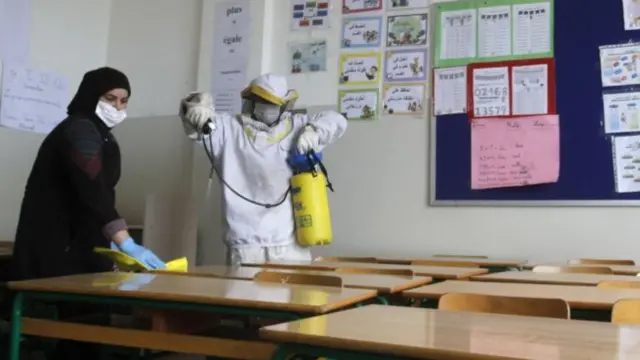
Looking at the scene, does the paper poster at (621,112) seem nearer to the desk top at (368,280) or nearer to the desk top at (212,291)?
the desk top at (368,280)

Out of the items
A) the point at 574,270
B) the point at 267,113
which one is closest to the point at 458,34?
the point at 267,113

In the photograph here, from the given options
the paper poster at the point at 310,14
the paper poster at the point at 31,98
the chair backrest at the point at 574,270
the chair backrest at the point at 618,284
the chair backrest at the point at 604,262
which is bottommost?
the chair backrest at the point at 618,284

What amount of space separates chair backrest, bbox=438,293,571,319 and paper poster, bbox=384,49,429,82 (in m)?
2.43

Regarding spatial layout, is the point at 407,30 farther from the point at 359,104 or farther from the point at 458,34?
the point at 359,104

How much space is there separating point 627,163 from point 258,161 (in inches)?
74.2

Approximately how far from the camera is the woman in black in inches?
90.1

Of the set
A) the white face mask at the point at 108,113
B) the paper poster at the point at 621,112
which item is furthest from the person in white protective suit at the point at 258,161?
the paper poster at the point at 621,112

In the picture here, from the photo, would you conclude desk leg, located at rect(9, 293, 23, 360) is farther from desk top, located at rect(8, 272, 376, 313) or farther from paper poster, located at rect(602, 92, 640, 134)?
paper poster, located at rect(602, 92, 640, 134)

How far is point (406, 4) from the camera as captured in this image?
3.89m

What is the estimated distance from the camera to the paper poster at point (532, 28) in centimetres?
358

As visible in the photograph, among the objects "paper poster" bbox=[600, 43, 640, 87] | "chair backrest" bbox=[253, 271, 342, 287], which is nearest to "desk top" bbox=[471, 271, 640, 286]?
"chair backrest" bbox=[253, 271, 342, 287]

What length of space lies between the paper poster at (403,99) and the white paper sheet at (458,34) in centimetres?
24

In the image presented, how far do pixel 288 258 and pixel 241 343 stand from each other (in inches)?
70.2

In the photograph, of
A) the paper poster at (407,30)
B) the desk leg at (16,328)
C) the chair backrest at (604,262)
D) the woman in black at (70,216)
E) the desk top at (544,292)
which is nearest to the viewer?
the desk top at (544,292)
